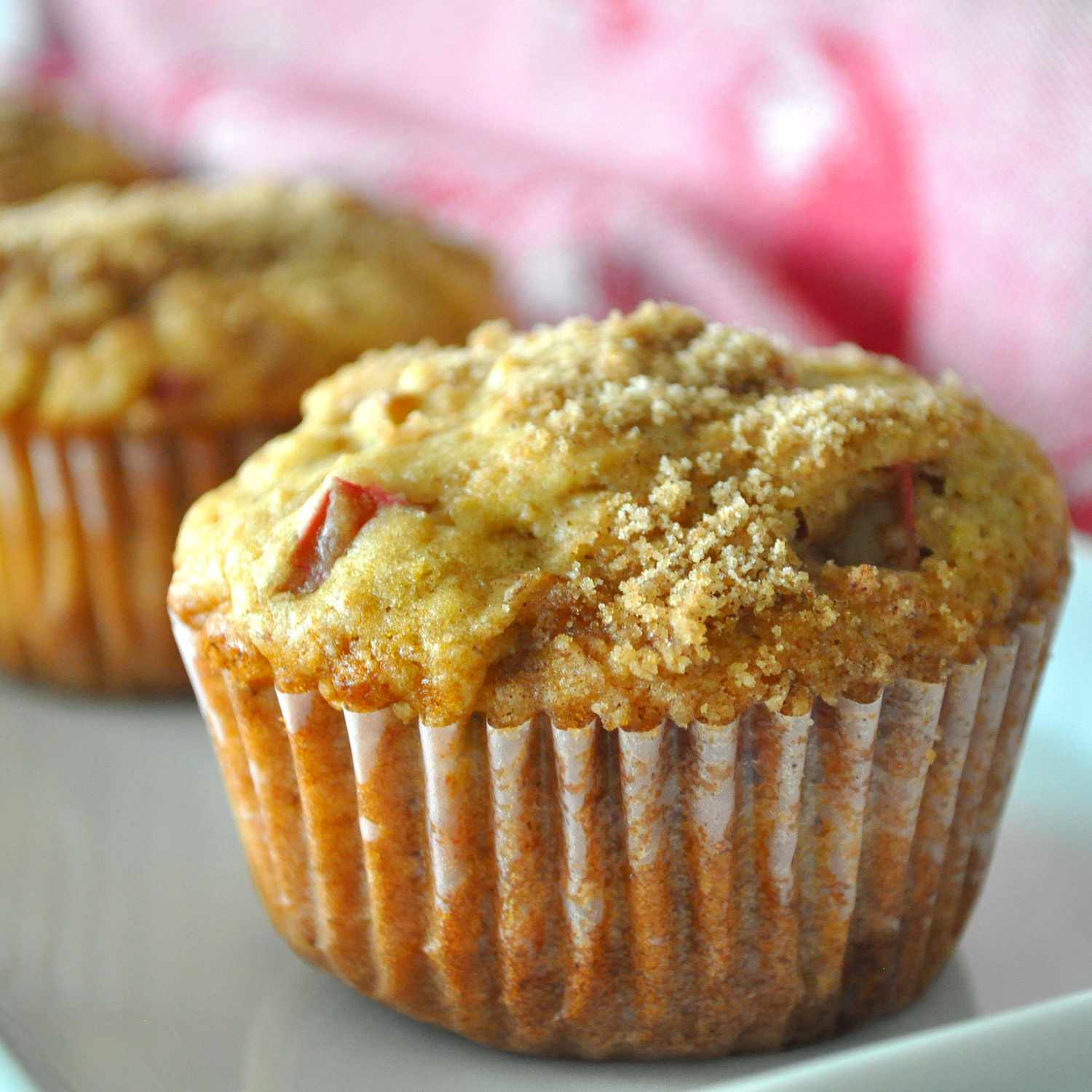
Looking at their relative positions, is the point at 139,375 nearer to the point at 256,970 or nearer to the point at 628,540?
the point at 256,970

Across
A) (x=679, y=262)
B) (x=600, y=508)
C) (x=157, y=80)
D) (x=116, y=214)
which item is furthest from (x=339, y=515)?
(x=157, y=80)

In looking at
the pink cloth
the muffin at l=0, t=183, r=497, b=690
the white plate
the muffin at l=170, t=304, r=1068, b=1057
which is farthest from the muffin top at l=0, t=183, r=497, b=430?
the pink cloth

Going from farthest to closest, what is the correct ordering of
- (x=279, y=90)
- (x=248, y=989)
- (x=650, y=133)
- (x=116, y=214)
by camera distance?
(x=279, y=90), (x=650, y=133), (x=116, y=214), (x=248, y=989)

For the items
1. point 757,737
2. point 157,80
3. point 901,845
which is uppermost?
point 757,737

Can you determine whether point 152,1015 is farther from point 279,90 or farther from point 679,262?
point 279,90

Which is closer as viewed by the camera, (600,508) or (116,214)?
(600,508)

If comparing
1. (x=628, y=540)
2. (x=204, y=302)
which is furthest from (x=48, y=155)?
(x=628, y=540)

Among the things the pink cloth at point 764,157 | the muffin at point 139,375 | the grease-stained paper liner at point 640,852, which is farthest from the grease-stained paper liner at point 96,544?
the pink cloth at point 764,157

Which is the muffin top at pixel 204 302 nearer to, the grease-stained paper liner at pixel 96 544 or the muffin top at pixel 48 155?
the grease-stained paper liner at pixel 96 544
